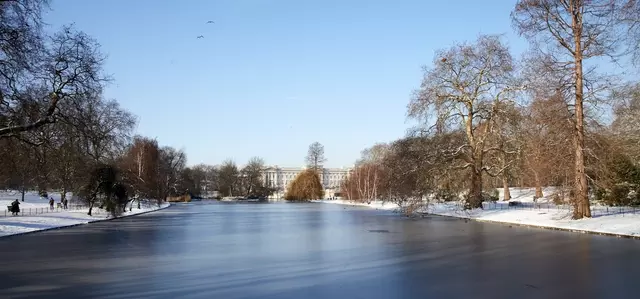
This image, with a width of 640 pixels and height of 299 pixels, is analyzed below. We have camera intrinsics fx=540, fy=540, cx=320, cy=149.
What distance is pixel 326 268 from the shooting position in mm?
12094

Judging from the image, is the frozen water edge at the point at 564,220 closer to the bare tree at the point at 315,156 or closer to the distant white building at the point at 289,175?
the bare tree at the point at 315,156

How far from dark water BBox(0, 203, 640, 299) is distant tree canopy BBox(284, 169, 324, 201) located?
78.0 m

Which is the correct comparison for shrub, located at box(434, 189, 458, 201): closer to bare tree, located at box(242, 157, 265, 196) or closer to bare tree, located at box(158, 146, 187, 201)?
bare tree, located at box(158, 146, 187, 201)

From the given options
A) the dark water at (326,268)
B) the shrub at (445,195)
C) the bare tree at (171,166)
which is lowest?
the dark water at (326,268)

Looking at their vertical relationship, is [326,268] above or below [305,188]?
below

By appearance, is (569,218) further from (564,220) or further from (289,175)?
(289,175)

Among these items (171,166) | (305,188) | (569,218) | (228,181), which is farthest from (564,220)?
(228,181)

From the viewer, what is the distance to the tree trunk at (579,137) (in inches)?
957

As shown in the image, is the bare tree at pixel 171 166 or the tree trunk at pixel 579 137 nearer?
the tree trunk at pixel 579 137

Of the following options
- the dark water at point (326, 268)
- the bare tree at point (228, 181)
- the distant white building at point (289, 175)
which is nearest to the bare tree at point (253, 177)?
the bare tree at point (228, 181)

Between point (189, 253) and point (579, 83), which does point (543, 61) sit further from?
point (189, 253)

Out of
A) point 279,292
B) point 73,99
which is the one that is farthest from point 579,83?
point 73,99

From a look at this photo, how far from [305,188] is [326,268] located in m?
85.9

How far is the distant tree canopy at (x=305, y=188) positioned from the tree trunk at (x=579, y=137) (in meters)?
74.5
